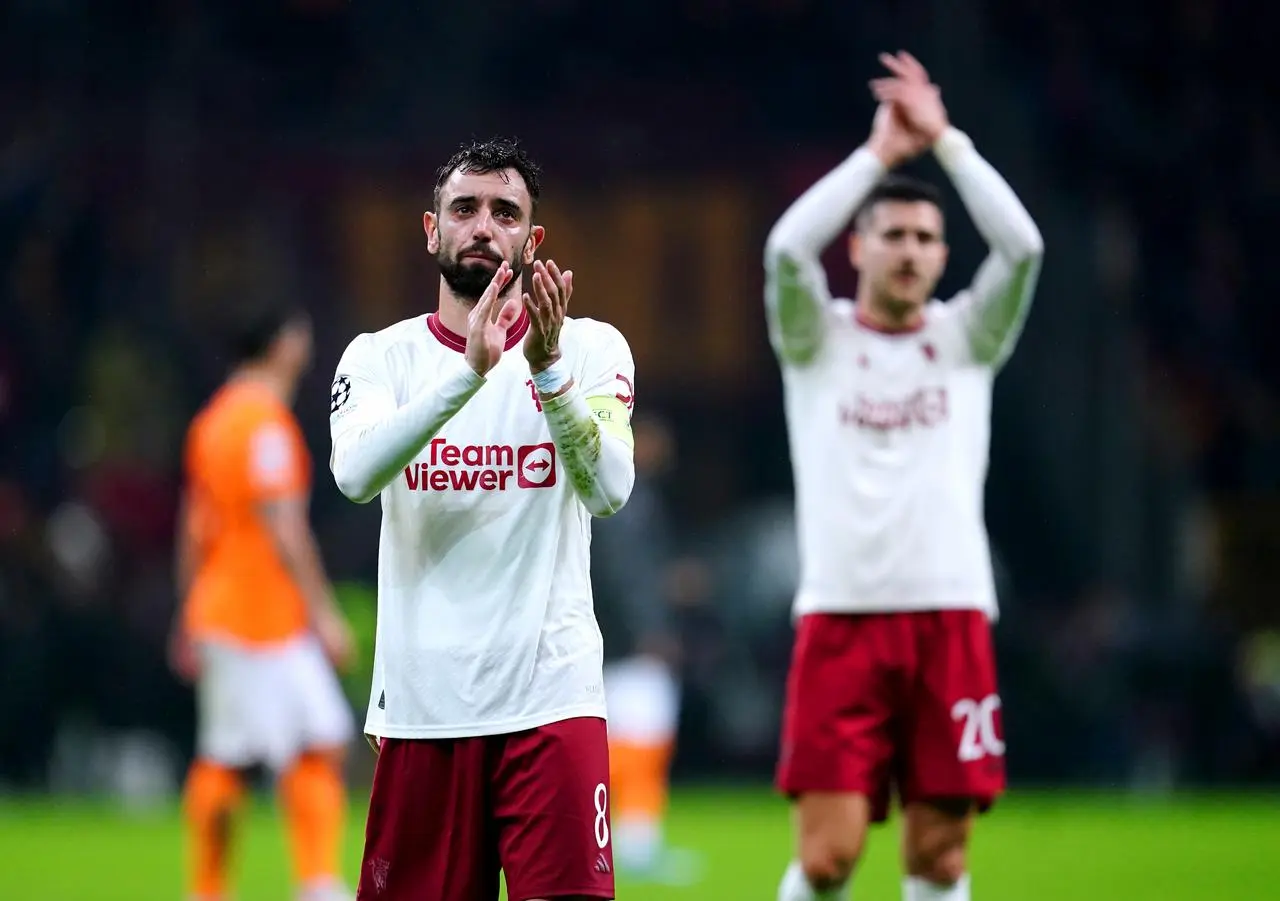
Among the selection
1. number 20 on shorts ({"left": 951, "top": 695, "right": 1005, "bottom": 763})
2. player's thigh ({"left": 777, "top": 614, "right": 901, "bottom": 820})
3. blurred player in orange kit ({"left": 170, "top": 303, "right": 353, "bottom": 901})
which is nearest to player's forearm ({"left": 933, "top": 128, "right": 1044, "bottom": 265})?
player's thigh ({"left": 777, "top": 614, "right": 901, "bottom": 820})

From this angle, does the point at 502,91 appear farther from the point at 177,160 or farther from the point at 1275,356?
the point at 1275,356

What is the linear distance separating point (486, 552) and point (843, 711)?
5.80 ft

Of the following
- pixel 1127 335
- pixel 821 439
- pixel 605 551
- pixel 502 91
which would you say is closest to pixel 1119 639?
pixel 1127 335

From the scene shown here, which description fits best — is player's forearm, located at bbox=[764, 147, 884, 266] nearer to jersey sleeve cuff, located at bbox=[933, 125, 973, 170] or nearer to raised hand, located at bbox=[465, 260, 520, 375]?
jersey sleeve cuff, located at bbox=[933, 125, 973, 170]

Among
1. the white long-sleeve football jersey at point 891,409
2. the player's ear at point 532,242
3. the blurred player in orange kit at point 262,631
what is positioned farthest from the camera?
the blurred player in orange kit at point 262,631

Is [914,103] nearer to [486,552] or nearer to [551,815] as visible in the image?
[486,552]

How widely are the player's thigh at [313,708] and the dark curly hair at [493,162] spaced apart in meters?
3.97

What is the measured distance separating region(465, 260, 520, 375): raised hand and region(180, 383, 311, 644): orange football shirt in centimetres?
400

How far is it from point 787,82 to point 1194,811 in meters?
8.01

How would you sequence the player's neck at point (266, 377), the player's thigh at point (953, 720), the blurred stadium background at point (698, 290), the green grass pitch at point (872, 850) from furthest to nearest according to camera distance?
the blurred stadium background at point (698, 290), the green grass pitch at point (872, 850), the player's neck at point (266, 377), the player's thigh at point (953, 720)

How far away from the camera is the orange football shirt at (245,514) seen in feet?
25.2

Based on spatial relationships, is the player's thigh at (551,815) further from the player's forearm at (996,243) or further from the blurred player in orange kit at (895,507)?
the player's forearm at (996,243)

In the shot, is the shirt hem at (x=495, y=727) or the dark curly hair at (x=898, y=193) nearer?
the shirt hem at (x=495, y=727)

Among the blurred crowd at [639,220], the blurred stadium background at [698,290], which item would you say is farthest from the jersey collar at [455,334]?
the blurred crowd at [639,220]
